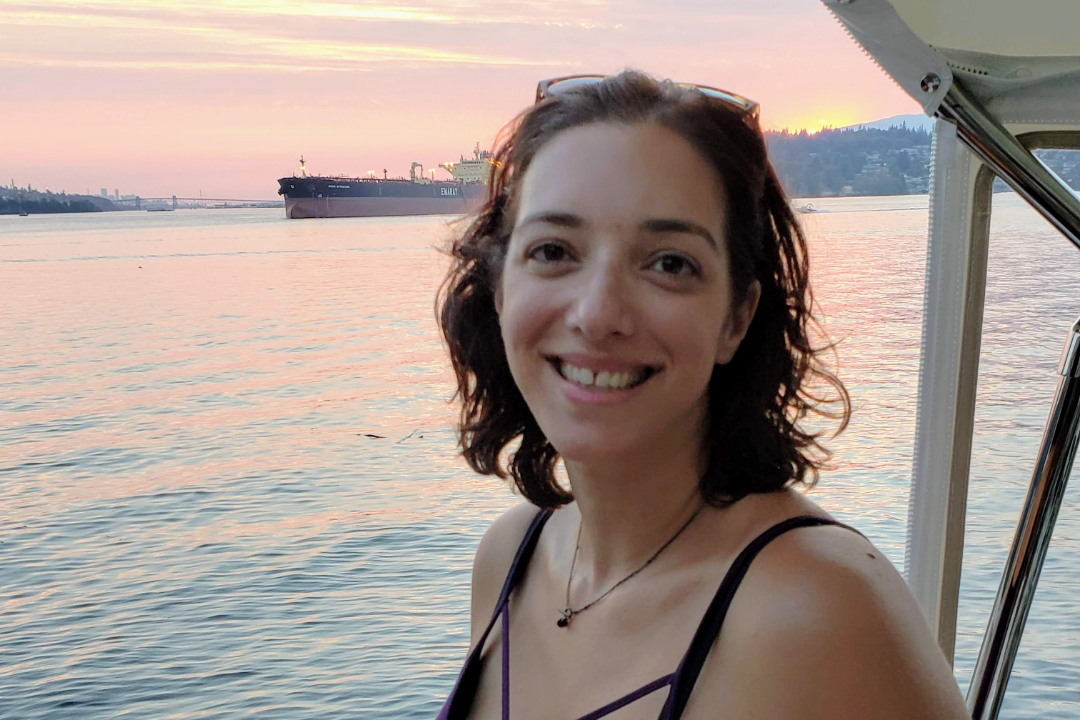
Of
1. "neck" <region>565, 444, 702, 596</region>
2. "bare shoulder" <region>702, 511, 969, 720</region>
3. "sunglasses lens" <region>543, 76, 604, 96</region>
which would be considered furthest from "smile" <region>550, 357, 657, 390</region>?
"sunglasses lens" <region>543, 76, 604, 96</region>

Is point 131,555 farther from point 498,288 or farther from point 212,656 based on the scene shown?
point 498,288

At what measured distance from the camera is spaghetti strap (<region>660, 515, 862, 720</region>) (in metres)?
1.08

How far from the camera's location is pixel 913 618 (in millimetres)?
1045

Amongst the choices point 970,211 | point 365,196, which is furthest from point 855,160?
point 365,196

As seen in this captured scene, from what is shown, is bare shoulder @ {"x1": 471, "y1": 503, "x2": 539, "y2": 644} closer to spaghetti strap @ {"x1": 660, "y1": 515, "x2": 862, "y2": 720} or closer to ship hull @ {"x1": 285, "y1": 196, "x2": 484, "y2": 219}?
spaghetti strap @ {"x1": 660, "y1": 515, "x2": 862, "y2": 720}

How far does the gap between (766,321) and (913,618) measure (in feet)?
1.33

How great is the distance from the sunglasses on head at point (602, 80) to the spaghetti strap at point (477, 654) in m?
0.58

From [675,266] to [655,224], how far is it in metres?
0.05

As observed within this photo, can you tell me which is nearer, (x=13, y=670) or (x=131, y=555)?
(x=13, y=670)

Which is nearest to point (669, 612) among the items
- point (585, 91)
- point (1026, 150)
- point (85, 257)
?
point (585, 91)

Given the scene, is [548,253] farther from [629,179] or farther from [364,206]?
[364,206]

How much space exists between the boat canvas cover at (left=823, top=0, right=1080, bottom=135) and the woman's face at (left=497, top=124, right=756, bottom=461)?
0.29m

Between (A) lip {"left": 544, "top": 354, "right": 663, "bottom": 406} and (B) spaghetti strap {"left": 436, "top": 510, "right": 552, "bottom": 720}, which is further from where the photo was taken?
(B) spaghetti strap {"left": 436, "top": 510, "right": 552, "bottom": 720}

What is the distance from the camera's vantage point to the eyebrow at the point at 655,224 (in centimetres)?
114
